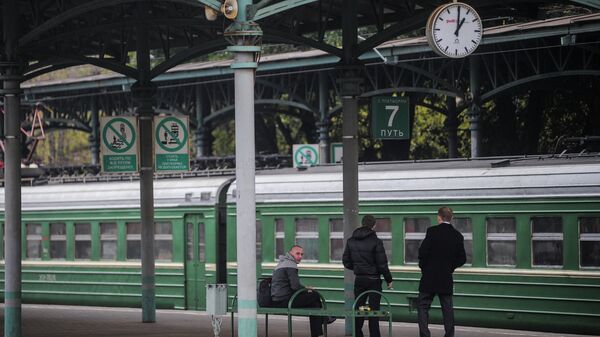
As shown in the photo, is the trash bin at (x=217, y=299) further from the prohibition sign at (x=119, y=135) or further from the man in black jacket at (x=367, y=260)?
the prohibition sign at (x=119, y=135)

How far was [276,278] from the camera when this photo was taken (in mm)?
15930

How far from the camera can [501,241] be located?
1955cm

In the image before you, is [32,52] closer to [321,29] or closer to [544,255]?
[321,29]

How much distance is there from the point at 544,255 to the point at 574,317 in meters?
0.98

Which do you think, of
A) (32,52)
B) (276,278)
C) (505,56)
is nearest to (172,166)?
(32,52)

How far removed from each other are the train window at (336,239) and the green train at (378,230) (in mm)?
16

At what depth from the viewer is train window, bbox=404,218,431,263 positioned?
67.3 ft

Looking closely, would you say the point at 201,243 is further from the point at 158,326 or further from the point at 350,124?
the point at 350,124

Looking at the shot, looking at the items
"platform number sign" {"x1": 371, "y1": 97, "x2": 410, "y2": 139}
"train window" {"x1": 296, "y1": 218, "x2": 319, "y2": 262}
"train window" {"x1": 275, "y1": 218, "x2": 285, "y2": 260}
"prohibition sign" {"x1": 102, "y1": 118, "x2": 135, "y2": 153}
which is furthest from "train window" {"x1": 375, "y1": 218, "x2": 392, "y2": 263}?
"prohibition sign" {"x1": 102, "y1": 118, "x2": 135, "y2": 153}

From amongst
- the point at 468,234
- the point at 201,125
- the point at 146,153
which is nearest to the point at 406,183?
the point at 468,234

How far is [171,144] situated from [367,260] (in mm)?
5416

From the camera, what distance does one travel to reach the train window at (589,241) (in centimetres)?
1831

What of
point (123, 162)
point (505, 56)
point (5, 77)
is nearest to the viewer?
point (5, 77)

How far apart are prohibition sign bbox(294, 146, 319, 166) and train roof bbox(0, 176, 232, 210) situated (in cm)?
1340
